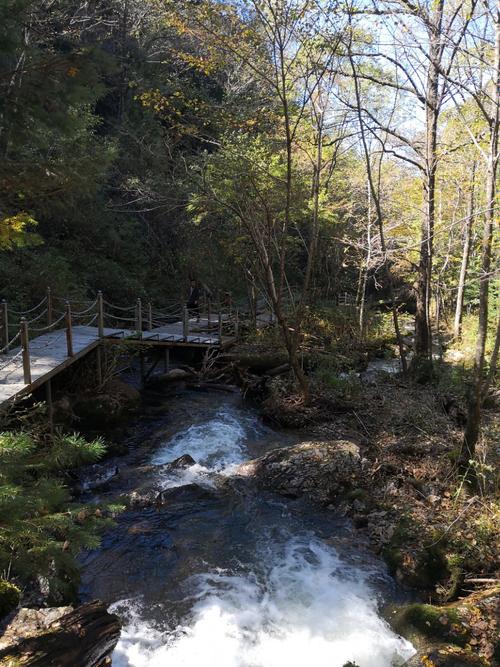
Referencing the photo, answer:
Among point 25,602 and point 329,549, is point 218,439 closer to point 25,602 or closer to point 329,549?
point 329,549

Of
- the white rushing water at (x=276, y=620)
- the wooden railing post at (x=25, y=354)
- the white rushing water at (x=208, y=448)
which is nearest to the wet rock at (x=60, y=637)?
the white rushing water at (x=276, y=620)

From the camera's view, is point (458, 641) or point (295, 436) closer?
point (458, 641)

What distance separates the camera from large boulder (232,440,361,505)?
7.25 metres

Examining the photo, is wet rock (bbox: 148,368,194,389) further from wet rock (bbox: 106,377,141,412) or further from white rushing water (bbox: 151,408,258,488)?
white rushing water (bbox: 151,408,258,488)

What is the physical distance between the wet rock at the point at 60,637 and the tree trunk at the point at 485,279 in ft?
15.4

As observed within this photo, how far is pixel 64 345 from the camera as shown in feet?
33.4

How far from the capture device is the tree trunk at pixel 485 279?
541 cm

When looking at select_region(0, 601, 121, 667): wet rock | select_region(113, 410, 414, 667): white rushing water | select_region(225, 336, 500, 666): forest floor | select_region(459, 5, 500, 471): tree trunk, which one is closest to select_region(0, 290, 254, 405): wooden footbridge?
select_region(0, 601, 121, 667): wet rock

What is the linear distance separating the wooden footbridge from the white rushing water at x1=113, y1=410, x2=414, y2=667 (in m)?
3.75

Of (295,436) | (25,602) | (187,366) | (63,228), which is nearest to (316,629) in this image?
(25,602)

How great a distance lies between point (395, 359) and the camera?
15.7 meters

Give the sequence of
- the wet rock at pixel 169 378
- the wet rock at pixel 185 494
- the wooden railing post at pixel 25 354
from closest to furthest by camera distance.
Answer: the wet rock at pixel 185 494
the wooden railing post at pixel 25 354
the wet rock at pixel 169 378

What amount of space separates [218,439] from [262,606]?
4.81 m

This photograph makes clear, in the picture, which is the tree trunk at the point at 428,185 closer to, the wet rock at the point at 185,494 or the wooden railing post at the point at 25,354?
the wet rock at the point at 185,494
